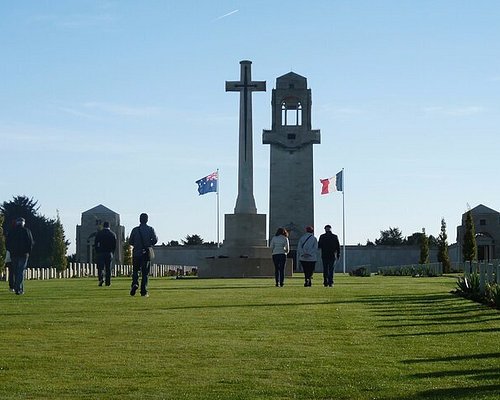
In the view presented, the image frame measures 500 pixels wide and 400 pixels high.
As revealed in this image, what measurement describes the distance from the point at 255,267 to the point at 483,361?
106ft

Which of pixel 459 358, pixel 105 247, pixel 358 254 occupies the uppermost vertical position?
pixel 358 254

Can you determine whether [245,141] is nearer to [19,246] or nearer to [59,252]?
[59,252]

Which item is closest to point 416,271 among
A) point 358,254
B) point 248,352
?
point 358,254

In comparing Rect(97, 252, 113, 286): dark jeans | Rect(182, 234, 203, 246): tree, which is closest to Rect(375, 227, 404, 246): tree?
Rect(182, 234, 203, 246): tree

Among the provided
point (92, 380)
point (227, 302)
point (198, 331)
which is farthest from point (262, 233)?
point (92, 380)

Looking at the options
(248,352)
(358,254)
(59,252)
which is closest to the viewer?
(248,352)

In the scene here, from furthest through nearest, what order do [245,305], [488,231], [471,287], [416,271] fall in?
[488,231], [416,271], [471,287], [245,305]

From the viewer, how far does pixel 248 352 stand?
893 centimetres

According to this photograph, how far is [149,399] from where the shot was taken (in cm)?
654

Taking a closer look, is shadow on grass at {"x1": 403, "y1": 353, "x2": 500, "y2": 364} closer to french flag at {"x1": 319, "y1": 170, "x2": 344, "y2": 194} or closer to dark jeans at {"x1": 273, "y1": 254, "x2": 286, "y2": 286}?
dark jeans at {"x1": 273, "y1": 254, "x2": 286, "y2": 286}

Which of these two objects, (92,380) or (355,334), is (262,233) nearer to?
(355,334)

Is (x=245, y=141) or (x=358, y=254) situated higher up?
(x=245, y=141)

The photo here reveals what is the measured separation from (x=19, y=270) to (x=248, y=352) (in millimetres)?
12795

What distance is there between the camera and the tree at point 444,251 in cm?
5709
